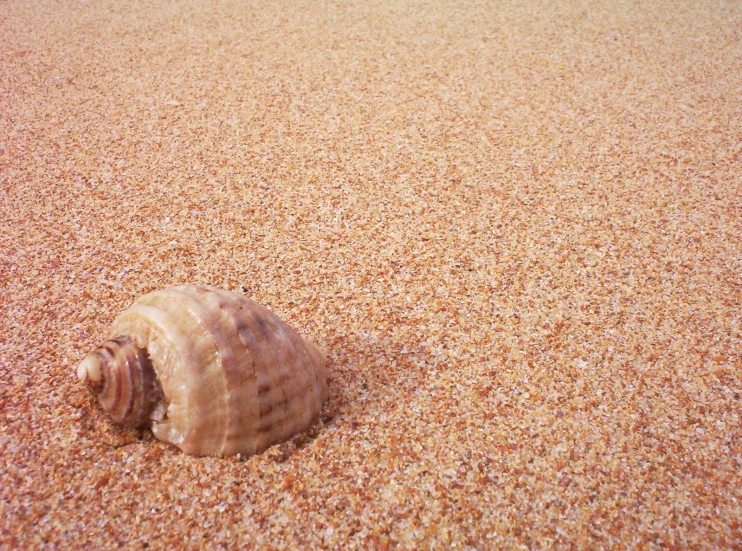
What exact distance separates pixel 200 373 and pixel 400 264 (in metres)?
1.11

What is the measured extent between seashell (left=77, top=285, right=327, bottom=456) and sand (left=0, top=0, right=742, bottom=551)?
0.08 meters

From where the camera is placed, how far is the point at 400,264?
2.37 m

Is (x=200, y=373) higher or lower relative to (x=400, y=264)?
higher

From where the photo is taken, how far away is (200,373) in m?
1.46

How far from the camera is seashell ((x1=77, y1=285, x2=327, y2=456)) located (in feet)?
4.81

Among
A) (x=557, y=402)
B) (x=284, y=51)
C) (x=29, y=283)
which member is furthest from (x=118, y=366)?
(x=284, y=51)

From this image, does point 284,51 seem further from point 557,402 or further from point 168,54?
point 557,402

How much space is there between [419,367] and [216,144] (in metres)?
1.89

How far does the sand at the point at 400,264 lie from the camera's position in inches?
59.1

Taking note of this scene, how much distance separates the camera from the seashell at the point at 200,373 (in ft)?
4.81

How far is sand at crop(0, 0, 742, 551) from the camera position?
150cm

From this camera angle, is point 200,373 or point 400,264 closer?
point 200,373

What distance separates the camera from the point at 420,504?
151 centimetres

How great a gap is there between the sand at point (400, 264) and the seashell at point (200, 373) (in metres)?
0.08
